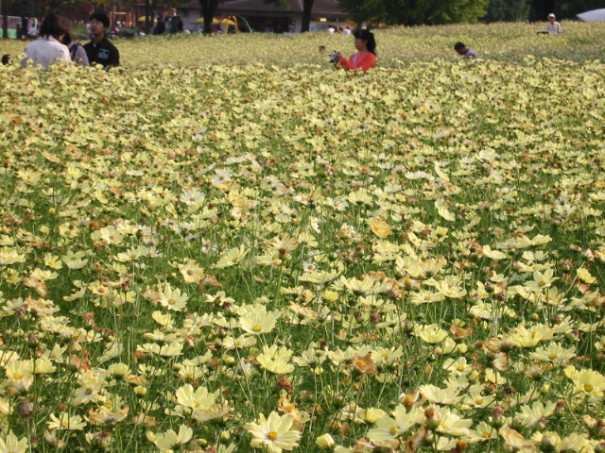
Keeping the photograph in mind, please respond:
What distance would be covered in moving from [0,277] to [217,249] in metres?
0.83

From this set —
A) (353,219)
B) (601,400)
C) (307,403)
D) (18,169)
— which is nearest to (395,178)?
(353,219)

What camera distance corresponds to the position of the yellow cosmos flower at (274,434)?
140 centimetres

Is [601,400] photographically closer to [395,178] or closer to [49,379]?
[49,379]

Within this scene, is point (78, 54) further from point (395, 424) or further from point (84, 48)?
point (395, 424)

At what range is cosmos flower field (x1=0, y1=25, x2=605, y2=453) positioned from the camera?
177 cm

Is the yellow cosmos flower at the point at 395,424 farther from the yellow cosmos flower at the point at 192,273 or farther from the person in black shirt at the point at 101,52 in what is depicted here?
the person in black shirt at the point at 101,52

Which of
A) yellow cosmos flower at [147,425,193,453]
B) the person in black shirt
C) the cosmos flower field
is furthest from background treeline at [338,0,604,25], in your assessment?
yellow cosmos flower at [147,425,193,453]

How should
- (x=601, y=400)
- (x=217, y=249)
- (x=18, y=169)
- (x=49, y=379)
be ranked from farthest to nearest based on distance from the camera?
(x=18, y=169), (x=217, y=249), (x=49, y=379), (x=601, y=400)

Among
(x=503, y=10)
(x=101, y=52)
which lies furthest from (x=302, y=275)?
(x=503, y=10)

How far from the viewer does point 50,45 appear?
380 inches

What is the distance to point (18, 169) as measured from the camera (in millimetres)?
4129

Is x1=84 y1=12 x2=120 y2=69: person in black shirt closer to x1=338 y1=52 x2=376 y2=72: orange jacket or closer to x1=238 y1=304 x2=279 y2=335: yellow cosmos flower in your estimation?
x1=338 y1=52 x2=376 y2=72: orange jacket

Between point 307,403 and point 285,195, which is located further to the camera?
point 285,195

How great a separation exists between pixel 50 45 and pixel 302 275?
8.08 metres
